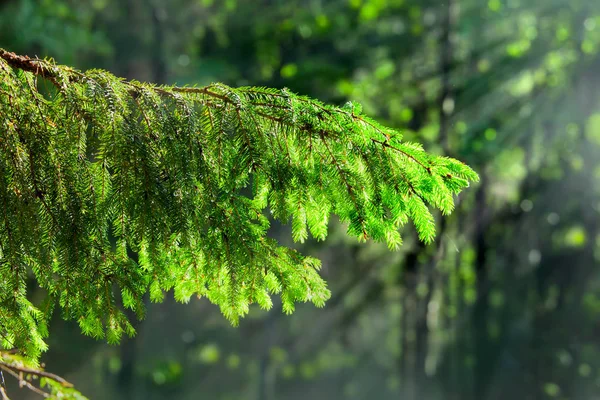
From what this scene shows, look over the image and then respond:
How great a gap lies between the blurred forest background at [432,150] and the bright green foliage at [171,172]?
26.3 ft

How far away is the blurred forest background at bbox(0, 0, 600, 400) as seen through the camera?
36.4ft

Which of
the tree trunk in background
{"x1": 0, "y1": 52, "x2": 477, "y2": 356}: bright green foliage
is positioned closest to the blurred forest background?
the tree trunk in background

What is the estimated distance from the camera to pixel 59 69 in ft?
6.18

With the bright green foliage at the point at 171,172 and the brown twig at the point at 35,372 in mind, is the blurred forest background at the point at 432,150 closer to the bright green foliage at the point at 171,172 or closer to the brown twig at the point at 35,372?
the bright green foliage at the point at 171,172

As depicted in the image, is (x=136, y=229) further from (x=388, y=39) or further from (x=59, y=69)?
(x=388, y=39)

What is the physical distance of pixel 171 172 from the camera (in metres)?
1.91

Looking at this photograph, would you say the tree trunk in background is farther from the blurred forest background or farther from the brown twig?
the brown twig

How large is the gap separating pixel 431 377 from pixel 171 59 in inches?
333

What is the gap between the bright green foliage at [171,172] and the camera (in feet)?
6.08

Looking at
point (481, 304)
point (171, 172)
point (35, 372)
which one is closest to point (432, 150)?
point (481, 304)

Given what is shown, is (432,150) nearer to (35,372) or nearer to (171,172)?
(171,172)

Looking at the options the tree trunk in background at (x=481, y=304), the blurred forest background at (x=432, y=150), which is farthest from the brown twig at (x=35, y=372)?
the tree trunk in background at (x=481, y=304)

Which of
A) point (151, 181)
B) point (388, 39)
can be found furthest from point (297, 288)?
point (388, 39)

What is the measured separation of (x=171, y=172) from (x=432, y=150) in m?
8.98
